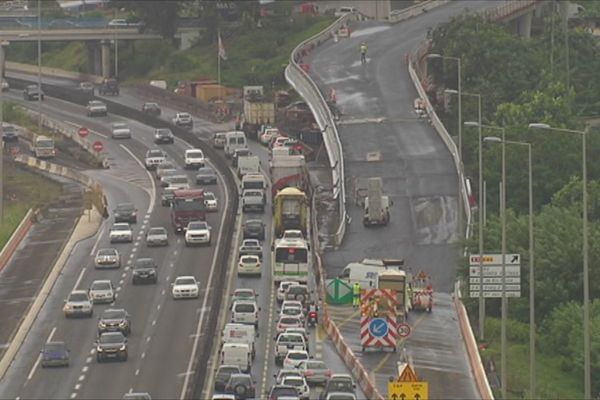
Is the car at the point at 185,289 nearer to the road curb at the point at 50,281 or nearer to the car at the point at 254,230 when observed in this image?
the road curb at the point at 50,281

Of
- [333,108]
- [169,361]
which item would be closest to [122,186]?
[333,108]

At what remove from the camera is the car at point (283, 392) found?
7742 cm

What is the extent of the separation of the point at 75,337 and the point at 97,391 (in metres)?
12.3

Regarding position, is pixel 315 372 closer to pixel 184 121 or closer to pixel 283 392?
pixel 283 392

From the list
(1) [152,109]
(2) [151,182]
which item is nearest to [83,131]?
(1) [152,109]

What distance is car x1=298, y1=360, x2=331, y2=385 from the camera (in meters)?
82.4

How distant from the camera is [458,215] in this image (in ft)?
388

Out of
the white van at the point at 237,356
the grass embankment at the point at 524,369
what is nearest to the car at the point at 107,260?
the grass embankment at the point at 524,369

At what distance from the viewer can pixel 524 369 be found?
87.4 m

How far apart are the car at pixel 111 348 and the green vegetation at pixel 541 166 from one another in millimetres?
13945

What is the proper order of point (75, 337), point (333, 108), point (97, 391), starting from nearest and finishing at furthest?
1. point (97, 391)
2. point (75, 337)
3. point (333, 108)

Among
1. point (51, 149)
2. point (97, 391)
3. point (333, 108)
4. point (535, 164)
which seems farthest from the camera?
point (51, 149)

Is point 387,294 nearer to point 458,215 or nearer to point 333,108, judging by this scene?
point 458,215

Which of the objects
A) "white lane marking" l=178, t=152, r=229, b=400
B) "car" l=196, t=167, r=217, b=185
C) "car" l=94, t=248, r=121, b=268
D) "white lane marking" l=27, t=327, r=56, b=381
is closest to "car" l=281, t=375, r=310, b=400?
"white lane marking" l=178, t=152, r=229, b=400
